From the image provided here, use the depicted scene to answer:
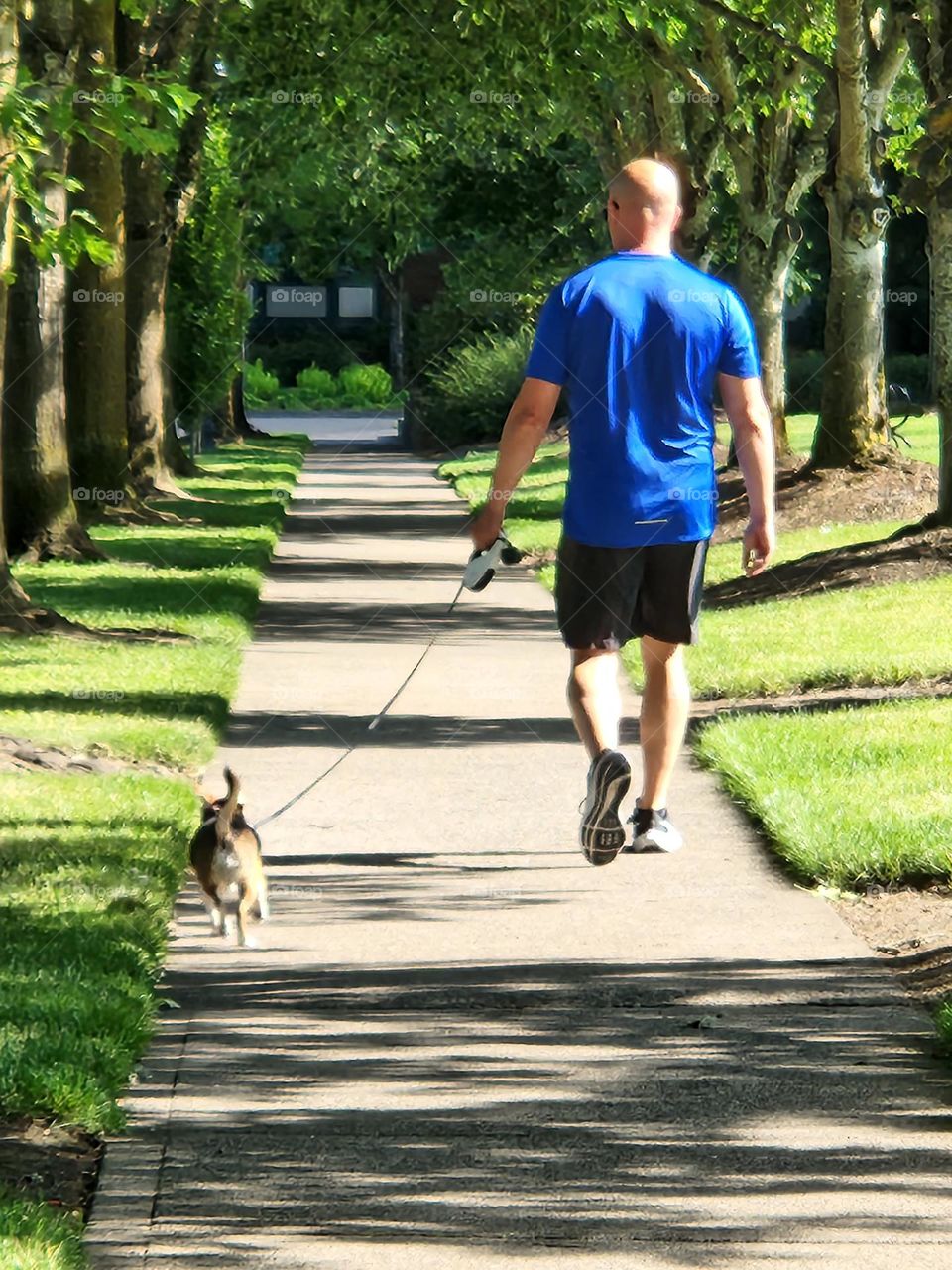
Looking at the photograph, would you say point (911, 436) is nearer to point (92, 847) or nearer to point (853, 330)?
point (853, 330)

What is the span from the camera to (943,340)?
19.1m

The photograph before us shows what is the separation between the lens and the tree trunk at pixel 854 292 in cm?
2162

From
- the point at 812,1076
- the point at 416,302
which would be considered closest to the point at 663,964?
the point at 812,1076

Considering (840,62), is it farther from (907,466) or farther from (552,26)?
(907,466)

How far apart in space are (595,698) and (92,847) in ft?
6.31

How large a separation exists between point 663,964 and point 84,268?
18458mm

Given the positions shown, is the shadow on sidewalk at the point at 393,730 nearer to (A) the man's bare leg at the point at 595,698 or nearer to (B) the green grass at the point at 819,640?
(B) the green grass at the point at 819,640

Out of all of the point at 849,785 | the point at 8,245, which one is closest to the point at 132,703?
the point at 8,245

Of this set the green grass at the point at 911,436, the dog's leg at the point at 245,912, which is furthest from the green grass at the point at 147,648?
the green grass at the point at 911,436

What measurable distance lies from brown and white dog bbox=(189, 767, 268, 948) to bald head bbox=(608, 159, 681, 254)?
222 centimetres

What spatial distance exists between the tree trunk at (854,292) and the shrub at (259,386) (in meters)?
57.5

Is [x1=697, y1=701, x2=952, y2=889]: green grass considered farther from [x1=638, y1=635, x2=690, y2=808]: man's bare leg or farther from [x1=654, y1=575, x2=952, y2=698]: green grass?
[x1=654, y1=575, x2=952, y2=698]: green grass

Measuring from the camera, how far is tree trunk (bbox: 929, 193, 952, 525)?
17281mm

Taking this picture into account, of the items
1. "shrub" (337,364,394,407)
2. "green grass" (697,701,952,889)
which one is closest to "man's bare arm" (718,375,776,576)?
"green grass" (697,701,952,889)
